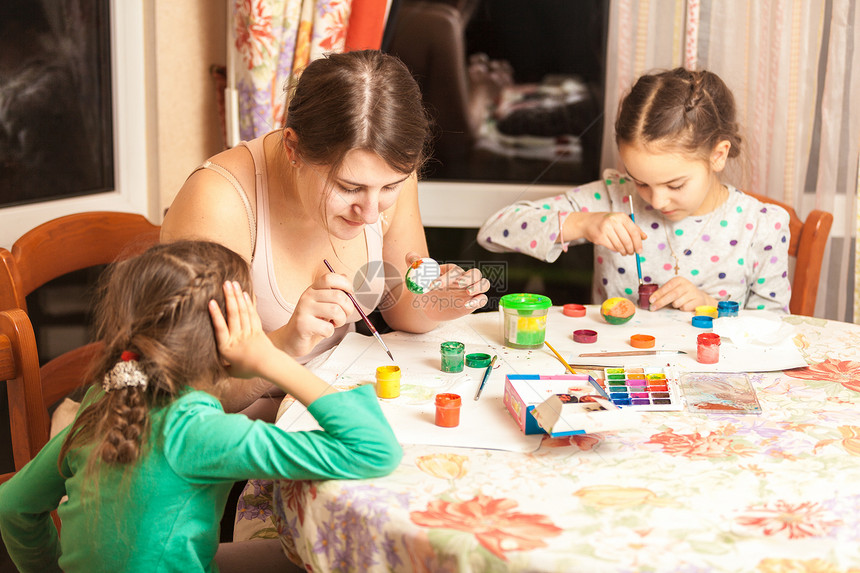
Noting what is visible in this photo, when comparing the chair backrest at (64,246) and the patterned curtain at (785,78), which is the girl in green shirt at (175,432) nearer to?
the chair backrest at (64,246)

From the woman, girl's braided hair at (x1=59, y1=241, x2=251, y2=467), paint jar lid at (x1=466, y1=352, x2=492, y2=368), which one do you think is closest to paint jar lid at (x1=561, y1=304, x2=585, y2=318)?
the woman

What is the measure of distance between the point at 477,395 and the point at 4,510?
2.33 ft

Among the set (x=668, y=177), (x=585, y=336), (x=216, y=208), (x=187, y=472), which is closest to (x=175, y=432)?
(x=187, y=472)

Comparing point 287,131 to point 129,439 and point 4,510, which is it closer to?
point 129,439

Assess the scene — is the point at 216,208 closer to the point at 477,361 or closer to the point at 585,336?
the point at 477,361

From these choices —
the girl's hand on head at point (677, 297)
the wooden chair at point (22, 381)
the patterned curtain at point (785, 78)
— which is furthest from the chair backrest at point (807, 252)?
the wooden chair at point (22, 381)

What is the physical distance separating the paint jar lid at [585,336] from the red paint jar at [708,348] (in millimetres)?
200

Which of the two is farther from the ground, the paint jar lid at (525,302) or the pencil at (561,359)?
the paint jar lid at (525,302)

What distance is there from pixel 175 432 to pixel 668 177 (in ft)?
4.19

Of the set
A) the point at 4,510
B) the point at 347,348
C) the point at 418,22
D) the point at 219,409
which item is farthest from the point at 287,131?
the point at 418,22

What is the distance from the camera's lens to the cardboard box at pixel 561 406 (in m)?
1.05

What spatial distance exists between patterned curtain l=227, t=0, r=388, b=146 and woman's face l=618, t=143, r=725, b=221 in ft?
2.76

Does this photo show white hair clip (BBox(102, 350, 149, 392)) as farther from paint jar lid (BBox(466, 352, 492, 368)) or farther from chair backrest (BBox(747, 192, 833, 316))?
chair backrest (BBox(747, 192, 833, 316))

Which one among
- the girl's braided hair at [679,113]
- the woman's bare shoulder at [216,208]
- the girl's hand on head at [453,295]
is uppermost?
the girl's braided hair at [679,113]
